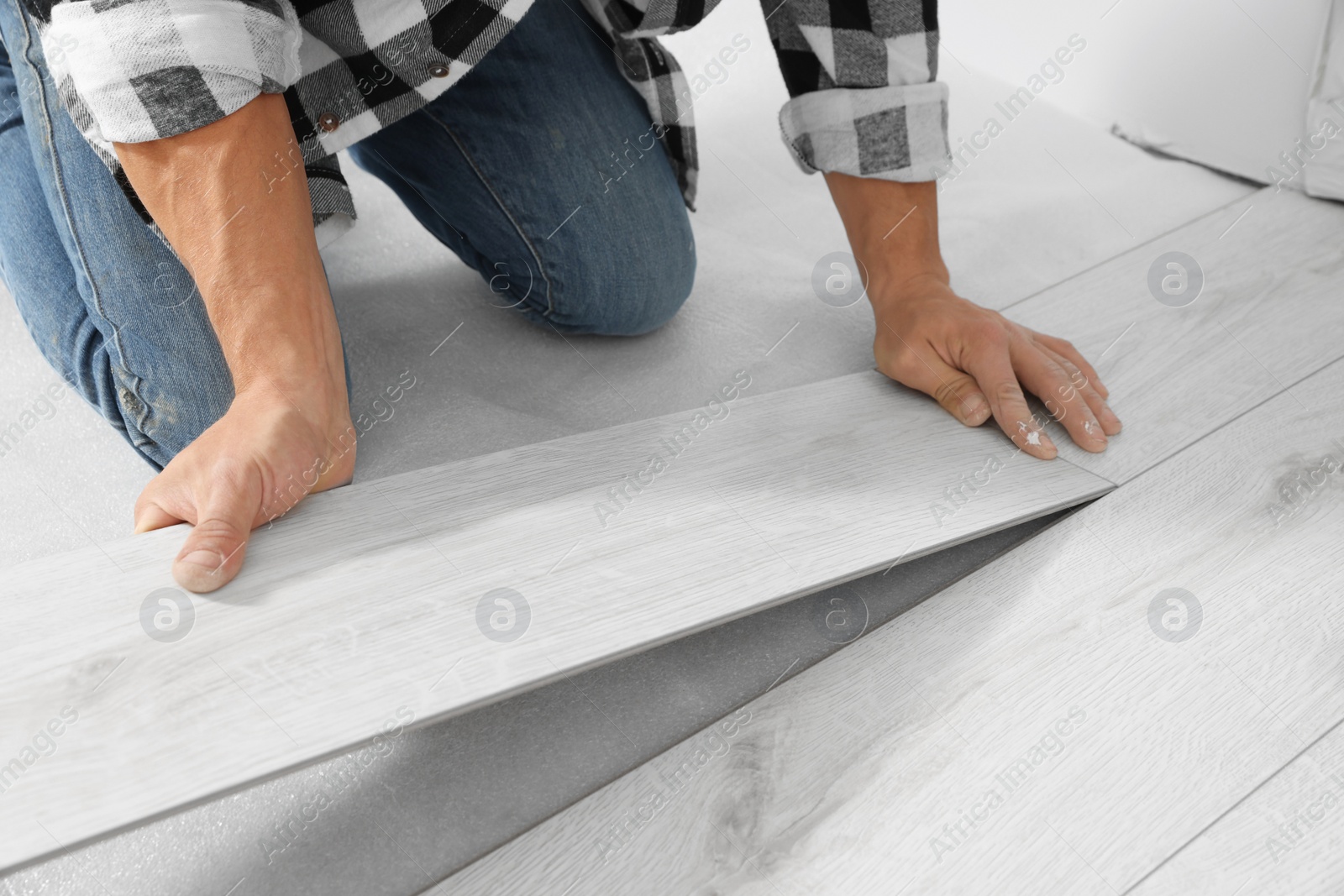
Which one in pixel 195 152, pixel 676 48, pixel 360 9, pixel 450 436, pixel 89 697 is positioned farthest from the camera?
pixel 676 48

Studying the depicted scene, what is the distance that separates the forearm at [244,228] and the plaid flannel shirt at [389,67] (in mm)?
25

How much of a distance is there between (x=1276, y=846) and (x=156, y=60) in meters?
1.11

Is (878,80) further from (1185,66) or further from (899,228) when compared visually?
(1185,66)

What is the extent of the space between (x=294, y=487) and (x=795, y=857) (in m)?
0.53

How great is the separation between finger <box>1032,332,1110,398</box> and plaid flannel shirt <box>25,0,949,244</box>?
0.82 ft

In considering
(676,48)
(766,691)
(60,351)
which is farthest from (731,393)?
(676,48)

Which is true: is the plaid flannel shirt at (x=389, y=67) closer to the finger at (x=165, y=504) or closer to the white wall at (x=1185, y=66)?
the finger at (x=165, y=504)

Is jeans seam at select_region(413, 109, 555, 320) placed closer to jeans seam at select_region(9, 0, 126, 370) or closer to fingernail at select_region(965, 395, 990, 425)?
jeans seam at select_region(9, 0, 126, 370)

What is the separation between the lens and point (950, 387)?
3.58ft

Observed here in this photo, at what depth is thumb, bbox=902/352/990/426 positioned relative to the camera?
1.07 metres

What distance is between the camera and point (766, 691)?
90 cm

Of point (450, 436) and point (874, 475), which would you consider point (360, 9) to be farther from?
point (874, 475)

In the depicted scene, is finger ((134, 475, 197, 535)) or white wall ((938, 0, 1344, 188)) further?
white wall ((938, 0, 1344, 188))

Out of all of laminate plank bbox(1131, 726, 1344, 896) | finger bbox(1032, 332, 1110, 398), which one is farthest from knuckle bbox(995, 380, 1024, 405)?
laminate plank bbox(1131, 726, 1344, 896)
